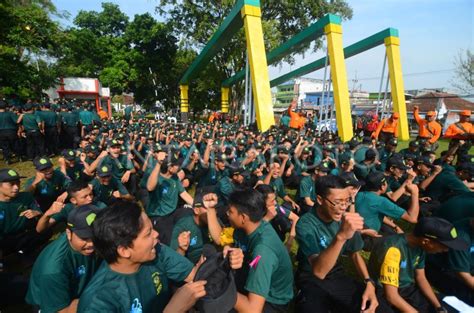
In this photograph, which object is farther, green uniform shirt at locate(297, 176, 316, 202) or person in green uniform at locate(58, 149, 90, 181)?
person in green uniform at locate(58, 149, 90, 181)

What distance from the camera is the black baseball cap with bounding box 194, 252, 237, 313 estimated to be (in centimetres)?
156

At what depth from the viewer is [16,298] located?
10.1ft

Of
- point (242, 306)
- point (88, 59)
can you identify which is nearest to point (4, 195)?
point (242, 306)

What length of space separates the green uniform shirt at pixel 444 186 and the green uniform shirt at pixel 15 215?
6.72 m

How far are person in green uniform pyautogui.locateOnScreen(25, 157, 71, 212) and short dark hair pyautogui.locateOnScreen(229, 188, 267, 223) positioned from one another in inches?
157

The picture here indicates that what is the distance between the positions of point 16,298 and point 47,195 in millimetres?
2290

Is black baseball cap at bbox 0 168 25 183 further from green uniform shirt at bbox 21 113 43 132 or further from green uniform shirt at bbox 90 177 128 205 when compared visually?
green uniform shirt at bbox 21 113 43 132

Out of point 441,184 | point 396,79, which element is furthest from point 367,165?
point 396,79

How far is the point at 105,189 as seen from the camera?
5047 millimetres

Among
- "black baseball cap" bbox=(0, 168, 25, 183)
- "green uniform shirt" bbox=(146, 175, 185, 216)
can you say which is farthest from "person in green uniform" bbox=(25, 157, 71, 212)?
"green uniform shirt" bbox=(146, 175, 185, 216)

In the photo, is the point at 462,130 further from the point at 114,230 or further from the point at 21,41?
the point at 21,41

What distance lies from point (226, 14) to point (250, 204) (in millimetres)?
23753

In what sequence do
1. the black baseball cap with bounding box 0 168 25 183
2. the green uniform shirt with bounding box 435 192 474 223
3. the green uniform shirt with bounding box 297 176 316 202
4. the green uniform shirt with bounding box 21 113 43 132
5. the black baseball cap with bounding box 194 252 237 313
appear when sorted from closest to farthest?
the black baseball cap with bounding box 194 252 237 313
the green uniform shirt with bounding box 435 192 474 223
the black baseball cap with bounding box 0 168 25 183
the green uniform shirt with bounding box 297 176 316 202
the green uniform shirt with bounding box 21 113 43 132

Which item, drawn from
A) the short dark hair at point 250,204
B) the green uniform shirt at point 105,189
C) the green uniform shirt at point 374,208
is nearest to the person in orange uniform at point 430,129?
the green uniform shirt at point 374,208
